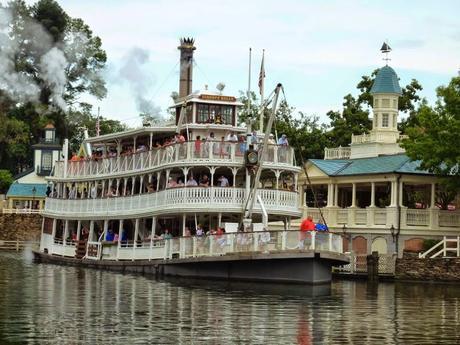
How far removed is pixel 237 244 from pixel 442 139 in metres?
14.7

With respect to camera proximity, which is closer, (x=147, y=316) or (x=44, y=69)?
(x=147, y=316)

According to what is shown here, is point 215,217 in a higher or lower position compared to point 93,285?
higher

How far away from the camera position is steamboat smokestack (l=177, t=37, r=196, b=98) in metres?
58.1

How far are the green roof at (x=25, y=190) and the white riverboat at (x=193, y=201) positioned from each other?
47.6 meters

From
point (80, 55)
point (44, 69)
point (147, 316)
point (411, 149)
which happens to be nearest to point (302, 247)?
point (147, 316)

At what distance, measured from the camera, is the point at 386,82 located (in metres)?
65.1

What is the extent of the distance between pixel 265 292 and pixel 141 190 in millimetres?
12602

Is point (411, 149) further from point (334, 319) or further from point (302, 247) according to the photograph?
point (334, 319)

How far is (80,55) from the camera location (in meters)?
107

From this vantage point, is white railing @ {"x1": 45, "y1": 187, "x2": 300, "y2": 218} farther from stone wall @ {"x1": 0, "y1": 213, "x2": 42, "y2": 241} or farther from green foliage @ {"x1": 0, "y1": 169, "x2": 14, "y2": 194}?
green foliage @ {"x1": 0, "y1": 169, "x2": 14, "y2": 194}

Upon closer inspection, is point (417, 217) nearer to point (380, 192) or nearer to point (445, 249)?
point (445, 249)

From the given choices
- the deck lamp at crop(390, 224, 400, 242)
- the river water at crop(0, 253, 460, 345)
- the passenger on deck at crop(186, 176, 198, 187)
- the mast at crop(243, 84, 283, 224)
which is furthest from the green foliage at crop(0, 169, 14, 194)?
the mast at crop(243, 84, 283, 224)

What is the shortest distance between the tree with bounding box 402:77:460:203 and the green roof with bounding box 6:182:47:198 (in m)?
55.9

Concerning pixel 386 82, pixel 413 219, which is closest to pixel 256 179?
pixel 413 219
